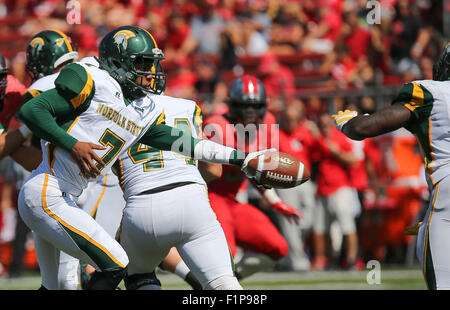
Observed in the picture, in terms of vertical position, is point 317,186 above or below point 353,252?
above

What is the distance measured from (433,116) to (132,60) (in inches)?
67.0

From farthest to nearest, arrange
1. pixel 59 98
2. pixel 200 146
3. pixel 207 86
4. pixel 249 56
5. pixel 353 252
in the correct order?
pixel 249 56, pixel 207 86, pixel 353 252, pixel 200 146, pixel 59 98

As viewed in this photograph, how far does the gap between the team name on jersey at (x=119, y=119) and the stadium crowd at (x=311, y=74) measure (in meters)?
3.80

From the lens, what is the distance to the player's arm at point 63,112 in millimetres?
3967

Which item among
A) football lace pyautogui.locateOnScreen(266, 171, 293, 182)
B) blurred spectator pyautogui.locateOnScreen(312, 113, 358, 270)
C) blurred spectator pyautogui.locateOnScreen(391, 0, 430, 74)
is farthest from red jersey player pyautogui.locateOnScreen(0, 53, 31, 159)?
blurred spectator pyautogui.locateOnScreen(391, 0, 430, 74)

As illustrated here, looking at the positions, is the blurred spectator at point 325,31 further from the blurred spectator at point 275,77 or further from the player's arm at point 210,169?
the player's arm at point 210,169

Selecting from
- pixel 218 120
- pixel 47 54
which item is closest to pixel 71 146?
pixel 47 54

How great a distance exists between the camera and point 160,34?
480 inches

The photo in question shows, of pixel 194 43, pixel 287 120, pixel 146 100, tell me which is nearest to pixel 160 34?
pixel 194 43

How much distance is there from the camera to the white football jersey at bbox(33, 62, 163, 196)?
13.7 feet

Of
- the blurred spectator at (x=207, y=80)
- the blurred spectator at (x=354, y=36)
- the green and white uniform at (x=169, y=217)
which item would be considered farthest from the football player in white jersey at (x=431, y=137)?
the blurred spectator at (x=354, y=36)

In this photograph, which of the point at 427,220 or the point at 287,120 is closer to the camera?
the point at 427,220

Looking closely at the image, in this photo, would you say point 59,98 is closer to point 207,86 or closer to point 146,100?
point 146,100

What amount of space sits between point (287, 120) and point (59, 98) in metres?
5.92
